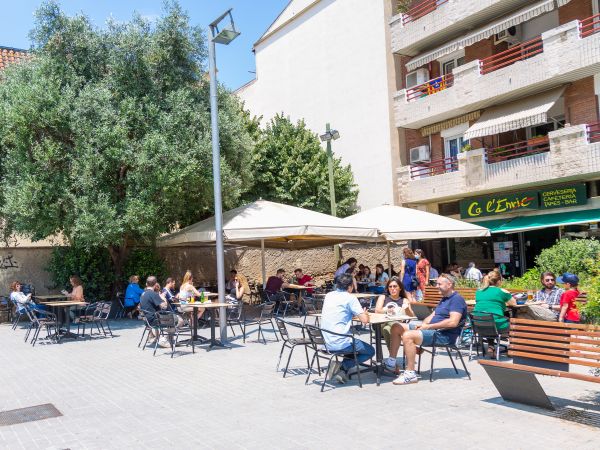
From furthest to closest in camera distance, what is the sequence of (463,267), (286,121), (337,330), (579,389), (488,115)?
(286,121), (463,267), (488,115), (337,330), (579,389)

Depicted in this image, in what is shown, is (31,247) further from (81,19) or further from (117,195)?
(81,19)

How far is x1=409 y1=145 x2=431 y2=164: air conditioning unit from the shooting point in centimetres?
2406

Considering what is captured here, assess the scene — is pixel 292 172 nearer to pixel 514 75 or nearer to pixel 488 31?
pixel 488 31

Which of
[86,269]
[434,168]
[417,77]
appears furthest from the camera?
[417,77]

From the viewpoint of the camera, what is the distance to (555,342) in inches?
247

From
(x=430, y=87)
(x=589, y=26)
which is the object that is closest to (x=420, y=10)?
(x=430, y=87)

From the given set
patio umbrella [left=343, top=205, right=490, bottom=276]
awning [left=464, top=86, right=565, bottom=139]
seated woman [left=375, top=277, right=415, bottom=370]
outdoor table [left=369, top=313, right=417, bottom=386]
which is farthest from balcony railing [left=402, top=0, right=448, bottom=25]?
outdoor table [left=369, top=313, right=417, bottom=386]

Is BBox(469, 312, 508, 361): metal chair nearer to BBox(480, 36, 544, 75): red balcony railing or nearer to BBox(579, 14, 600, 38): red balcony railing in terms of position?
BBox(579, 14, 600, 38): red balcony railing

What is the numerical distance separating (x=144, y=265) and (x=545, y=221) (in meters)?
13.0

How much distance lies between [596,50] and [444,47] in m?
5.90

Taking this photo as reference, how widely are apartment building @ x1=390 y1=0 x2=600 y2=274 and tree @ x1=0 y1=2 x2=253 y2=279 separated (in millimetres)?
9594

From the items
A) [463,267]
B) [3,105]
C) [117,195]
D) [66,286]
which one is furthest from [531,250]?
[3,105]

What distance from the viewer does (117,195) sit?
15727mm

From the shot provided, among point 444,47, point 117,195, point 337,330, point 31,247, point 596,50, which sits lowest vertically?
point 337,330
